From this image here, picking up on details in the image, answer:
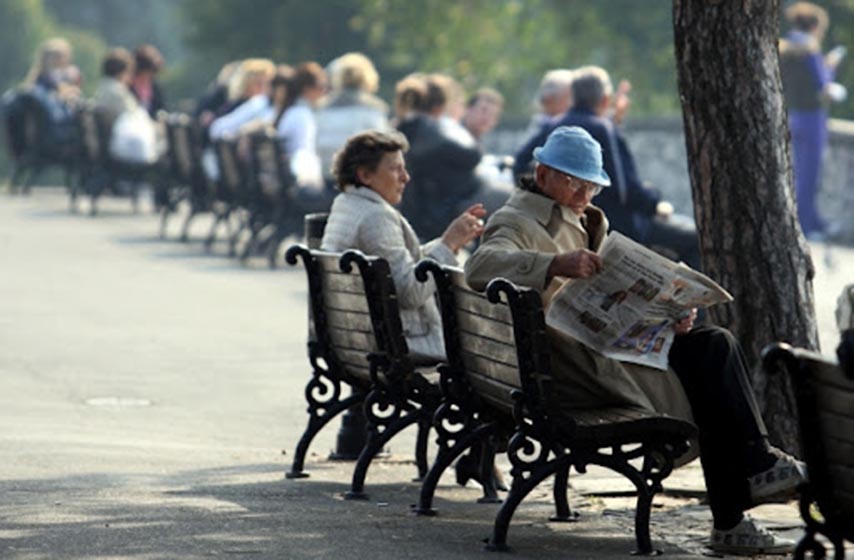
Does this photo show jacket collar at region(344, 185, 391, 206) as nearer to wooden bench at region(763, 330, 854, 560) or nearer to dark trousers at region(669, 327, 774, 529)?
dark trousers at region(669, 327, 774, 529)

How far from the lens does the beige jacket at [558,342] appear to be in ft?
28.5

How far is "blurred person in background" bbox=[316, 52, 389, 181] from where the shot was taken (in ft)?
72.3

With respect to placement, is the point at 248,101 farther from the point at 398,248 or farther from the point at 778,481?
the point at 778,481

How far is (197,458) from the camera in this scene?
11.0 metres

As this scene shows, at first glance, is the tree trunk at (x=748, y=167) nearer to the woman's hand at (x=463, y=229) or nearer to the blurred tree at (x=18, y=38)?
the woman's hand at (x=463, y=229)

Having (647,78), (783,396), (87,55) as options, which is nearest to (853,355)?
(783,396)

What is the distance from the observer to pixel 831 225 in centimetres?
2625

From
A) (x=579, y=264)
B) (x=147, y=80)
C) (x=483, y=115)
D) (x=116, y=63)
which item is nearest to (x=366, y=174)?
(x=579, y=264)

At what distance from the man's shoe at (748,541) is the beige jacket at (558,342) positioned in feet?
1.31

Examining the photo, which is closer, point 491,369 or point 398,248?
point 491,369

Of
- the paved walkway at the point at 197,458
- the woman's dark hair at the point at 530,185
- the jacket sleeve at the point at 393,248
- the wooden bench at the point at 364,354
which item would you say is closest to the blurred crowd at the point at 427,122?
the paved walkway at the point at 197,458

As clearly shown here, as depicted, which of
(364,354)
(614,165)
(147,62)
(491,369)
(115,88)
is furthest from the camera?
(147,62)

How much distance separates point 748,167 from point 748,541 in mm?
1993

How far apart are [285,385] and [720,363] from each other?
5.65 m
